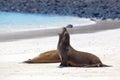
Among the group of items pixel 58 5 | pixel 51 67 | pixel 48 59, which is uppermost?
pixel 51 67

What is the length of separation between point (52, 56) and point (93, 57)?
121cm

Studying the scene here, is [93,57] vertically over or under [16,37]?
over

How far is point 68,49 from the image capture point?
1141 centimetres

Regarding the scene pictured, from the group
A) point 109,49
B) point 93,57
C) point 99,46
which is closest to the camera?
point 93,57

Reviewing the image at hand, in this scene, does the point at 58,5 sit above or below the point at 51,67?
below

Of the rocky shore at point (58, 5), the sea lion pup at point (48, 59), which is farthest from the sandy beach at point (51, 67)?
the rocky shore at point (58, 5)

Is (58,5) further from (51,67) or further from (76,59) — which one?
(51,67)

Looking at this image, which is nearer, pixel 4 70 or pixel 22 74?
pixel 22 74

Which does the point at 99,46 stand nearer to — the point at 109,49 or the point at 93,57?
the point at 109,49

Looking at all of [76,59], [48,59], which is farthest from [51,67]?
[48,59]

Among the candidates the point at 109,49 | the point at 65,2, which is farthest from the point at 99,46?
the point at 65,2

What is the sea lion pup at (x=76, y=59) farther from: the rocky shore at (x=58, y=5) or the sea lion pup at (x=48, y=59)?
the rocky shore at (x=58, y=5)

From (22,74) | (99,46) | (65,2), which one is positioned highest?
(22,74)

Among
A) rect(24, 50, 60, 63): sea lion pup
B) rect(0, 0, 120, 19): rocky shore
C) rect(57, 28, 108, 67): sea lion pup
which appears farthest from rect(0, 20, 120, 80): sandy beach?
rect(0, 0, 120, 19): rocky shore
